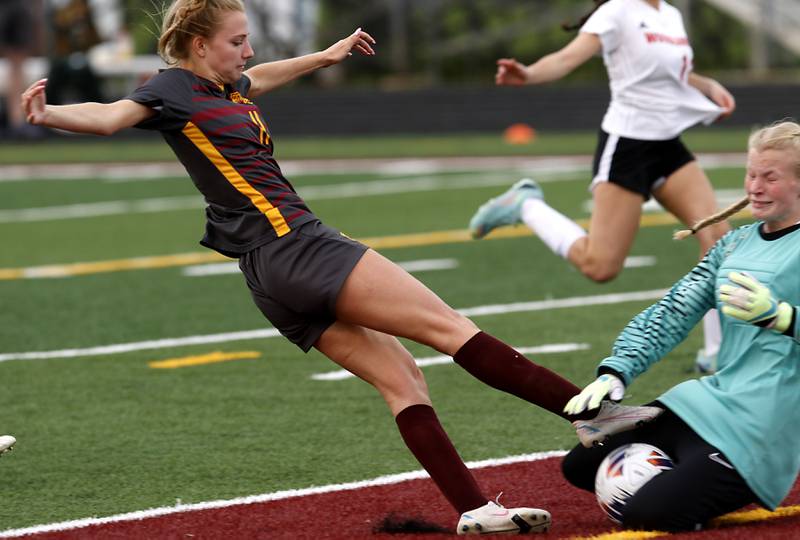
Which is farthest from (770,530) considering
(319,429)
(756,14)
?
(756,14)

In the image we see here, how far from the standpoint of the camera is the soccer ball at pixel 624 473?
15.8 feet

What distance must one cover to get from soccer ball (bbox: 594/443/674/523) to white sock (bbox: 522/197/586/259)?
317 centimetres

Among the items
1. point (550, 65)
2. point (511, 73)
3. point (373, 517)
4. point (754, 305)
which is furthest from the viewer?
point (550, 65)

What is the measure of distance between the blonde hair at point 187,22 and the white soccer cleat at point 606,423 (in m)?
1.69

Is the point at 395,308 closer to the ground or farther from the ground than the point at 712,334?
farther from the ground

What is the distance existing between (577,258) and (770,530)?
3.38m

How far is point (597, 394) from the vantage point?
4672 millimetres

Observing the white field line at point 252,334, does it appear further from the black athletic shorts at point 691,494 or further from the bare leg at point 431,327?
the black athletic shorts at point 691,494

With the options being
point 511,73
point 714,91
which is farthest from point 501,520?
point 714,91

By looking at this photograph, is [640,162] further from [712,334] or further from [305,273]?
[305,273]

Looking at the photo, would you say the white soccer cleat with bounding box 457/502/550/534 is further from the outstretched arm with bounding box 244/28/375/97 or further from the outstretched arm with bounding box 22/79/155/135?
the outstretched arm with bounding box 244/28/375/97

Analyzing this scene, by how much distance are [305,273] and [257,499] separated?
1.07 metres

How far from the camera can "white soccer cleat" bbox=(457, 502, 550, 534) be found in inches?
186

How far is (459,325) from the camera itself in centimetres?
485
